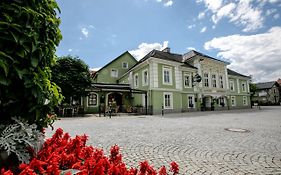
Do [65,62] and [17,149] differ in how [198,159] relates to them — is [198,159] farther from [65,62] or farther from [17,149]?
[65,62]

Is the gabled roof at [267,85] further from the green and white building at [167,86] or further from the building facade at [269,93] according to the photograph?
the green and white building at [167,86]

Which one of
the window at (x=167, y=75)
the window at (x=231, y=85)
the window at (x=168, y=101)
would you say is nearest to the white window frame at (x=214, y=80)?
the window at (x=231, y=85)

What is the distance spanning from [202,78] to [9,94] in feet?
80.3

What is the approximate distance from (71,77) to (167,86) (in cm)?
1071

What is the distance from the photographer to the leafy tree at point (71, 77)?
1728 centimetres

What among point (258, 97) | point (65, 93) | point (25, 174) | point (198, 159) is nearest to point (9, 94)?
point (25, 174)

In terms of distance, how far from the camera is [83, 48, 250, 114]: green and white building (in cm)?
1878

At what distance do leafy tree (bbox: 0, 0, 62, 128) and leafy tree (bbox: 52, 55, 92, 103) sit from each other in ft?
54.6

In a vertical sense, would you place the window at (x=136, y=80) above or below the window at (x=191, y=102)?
above

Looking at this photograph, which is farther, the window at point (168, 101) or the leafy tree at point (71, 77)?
the window at point (168, 101)

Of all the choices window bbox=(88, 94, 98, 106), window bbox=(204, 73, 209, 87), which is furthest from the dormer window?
window bbox=(204, 73, 209, 87)

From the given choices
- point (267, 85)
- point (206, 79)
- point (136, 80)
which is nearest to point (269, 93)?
point (267, 85)

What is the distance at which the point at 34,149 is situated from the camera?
1709 mm

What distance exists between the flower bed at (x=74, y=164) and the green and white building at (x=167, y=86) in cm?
1547
